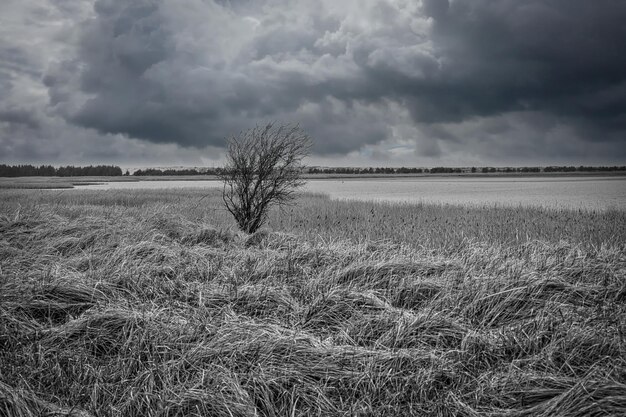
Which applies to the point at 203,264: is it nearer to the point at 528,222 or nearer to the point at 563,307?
the point at 563,307

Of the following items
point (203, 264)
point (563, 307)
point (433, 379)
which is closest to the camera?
point (433, 379)

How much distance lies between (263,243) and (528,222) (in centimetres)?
1232

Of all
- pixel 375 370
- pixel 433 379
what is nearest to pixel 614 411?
pixel 433 379

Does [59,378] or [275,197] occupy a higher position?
[275,197]

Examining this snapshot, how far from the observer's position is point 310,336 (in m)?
4.28

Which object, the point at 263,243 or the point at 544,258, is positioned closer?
the point at 544,258

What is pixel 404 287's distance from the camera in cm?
589

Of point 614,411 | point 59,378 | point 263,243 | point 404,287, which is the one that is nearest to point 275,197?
point 263,243

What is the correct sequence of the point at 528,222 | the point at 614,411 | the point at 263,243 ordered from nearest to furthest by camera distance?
the point at 614,411 < the point at 263,243 < the point at 528,222

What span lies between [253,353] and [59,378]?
1780 mm

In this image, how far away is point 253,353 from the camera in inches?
157

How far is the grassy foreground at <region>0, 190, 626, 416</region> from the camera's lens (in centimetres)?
337

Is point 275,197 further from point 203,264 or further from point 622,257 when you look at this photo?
point 622,257

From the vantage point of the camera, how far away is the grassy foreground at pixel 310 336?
337 centimetres
